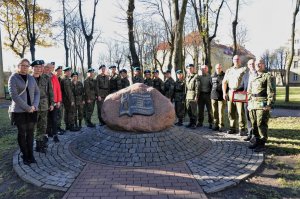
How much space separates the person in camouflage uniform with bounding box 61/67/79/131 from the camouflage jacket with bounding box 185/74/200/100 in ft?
12.4

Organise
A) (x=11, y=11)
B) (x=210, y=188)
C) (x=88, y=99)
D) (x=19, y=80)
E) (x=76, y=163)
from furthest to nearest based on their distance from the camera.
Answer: (x=11, y=11) → (x=88, y=99) → (x=76, y=163) → (x=19, y=80) → (x=210, y=188)

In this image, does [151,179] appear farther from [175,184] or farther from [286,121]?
[286,121]

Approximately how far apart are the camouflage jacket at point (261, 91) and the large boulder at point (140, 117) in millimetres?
2011

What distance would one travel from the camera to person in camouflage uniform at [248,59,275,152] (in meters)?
6.49

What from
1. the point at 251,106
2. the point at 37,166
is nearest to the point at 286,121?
the point at 251,106

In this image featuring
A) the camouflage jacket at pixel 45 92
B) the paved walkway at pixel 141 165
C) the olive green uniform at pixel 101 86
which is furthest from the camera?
the olive green uniform at pixel 101 86

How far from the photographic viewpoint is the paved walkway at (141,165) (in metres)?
4.76

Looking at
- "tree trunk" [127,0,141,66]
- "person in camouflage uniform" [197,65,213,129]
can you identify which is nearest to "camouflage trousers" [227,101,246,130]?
"person in camouflage uniform" [197,65,213,129]

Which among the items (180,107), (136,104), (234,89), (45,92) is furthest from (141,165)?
(180,107)

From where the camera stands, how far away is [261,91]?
664cm

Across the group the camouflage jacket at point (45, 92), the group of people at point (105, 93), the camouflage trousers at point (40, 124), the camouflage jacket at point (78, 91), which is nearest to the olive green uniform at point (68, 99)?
the group of people at point (105, 93)

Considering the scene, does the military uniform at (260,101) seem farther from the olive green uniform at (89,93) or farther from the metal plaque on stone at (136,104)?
the olive green uniform at (89,93)

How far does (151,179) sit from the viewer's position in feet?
16.8

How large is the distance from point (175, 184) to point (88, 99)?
5516 millimetres
